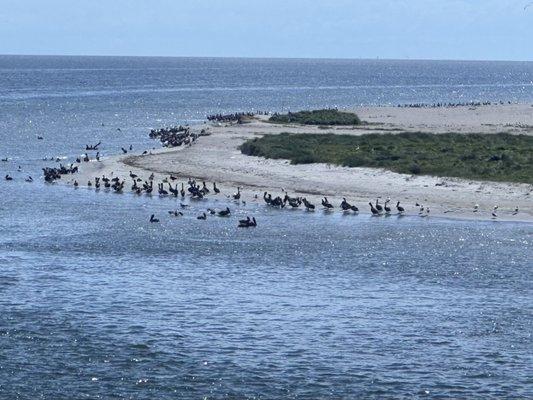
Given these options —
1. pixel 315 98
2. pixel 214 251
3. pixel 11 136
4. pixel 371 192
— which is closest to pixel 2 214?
pixel 214 251

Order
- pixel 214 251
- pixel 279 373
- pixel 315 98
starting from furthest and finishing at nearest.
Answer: pixel 315 98, pixel 214 251, pixel 279 373

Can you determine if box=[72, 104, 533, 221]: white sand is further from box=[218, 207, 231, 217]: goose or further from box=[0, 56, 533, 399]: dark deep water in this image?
box=[218, 207, 231, 217]: goose

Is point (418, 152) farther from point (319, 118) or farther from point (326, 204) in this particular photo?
point (319, 118)

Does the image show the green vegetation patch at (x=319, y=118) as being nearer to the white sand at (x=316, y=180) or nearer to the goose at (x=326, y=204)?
the white sand at (x=316, y=180)

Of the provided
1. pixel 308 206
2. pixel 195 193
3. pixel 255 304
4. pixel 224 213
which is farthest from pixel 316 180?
pixel 255 304

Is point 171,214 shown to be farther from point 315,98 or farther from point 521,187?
point 315,98

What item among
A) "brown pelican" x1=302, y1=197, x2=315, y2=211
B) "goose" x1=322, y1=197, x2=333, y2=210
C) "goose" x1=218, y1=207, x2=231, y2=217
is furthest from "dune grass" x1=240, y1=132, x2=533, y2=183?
"goose" x1=218, y1=207, x2=231, y2=217

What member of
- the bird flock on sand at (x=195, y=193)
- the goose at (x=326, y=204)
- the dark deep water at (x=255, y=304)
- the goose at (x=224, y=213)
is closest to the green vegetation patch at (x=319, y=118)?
the bird flock on sand at (x=195, y=193)
